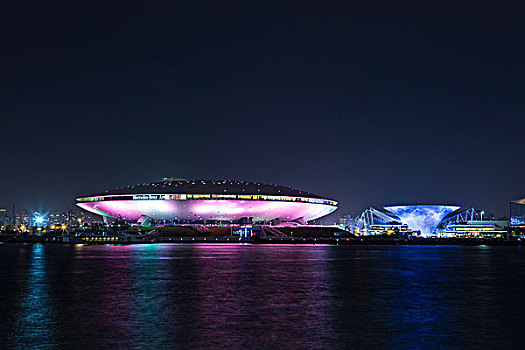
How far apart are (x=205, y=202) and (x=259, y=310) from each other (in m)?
94.7

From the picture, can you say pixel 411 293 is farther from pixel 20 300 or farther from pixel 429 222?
pixel 429 222

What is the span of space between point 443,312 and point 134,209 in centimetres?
10276

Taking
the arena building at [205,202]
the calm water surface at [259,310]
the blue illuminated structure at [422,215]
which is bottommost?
the calm water surface at [259,310]

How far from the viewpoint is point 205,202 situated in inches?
4409

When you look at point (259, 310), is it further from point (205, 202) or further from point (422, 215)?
point (422, 215)

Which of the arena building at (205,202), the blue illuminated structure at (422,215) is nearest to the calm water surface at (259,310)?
the arena building at (205,202)

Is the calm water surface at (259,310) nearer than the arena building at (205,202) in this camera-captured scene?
Yes

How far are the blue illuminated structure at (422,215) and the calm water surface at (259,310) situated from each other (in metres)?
91.4

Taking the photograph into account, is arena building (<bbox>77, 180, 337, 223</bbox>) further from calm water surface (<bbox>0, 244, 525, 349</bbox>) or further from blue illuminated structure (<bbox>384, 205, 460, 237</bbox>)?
calm water surface (<bbox>0, 244, 525, 349</bbox>)

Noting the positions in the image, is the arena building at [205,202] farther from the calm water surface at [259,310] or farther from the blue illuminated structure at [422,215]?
the calm water surface at [259,310]

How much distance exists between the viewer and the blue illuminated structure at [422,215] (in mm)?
119500

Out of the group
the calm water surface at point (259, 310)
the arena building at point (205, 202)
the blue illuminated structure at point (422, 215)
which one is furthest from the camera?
the blue illuminated structure at point (422, 215)

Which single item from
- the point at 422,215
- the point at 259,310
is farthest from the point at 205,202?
the point at 259,310

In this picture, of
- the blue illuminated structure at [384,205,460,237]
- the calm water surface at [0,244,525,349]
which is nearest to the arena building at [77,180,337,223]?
the blue illuminated structure at [384,205,460,237]
